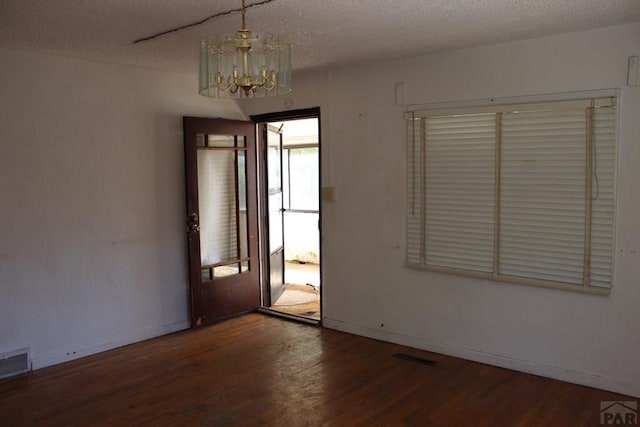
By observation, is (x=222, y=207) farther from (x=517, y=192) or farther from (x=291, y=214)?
(x=291, y=214)

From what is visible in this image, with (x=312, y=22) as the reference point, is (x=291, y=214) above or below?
below

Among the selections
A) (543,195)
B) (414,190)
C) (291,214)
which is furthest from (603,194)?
(291,214)

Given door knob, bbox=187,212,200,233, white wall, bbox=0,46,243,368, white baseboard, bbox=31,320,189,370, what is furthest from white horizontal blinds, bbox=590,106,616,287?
white baseboard, bbox=31,320,189,370

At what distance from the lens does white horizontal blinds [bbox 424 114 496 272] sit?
3.84 metres

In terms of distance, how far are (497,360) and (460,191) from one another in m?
1.31

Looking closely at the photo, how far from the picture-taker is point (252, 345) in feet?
14.5

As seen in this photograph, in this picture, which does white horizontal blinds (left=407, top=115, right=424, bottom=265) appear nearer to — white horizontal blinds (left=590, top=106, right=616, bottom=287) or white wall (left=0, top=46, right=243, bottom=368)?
white horizontal blinds (left=590, top=106, right=616, bottom=287)

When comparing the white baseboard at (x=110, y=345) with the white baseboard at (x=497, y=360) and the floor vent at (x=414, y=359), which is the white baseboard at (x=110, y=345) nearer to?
the white baseboard at (x=497, y=360)

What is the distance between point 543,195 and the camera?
3.57 metres

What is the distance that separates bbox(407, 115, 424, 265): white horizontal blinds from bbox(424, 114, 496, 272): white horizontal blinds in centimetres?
6

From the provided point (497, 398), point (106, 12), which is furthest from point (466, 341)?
point (106, 12)

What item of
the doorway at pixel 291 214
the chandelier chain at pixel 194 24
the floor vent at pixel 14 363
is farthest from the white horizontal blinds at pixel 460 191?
the floor vent at pixel 14 363

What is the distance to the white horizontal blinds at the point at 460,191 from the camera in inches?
151

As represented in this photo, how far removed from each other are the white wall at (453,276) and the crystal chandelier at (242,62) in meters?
2.10
